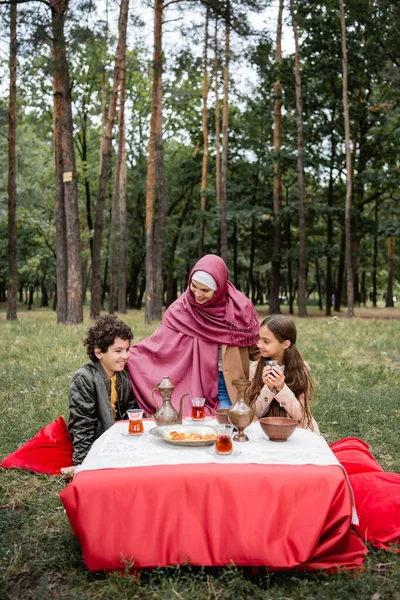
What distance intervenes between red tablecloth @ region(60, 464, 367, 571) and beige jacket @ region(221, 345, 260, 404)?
6.39 feet

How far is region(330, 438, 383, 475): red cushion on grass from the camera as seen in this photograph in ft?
13.3

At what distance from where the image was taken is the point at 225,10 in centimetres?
952

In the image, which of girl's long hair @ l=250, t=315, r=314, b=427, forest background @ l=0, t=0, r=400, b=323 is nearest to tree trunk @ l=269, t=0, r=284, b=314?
forest background @ l=0, t=0, r=400, b=323

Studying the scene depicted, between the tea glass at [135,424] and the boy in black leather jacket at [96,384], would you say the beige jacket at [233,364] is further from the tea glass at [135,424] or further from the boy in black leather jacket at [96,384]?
the tea glass at [135,424]

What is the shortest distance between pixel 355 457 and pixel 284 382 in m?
0.98

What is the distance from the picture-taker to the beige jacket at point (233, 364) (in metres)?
4.75

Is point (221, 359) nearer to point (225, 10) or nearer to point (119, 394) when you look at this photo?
point (119, 394)

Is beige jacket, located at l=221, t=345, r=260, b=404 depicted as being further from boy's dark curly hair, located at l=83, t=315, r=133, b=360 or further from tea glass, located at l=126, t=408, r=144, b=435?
tea glass, located at l=126, t=408, r=144, b=435

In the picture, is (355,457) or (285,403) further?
(355,457)

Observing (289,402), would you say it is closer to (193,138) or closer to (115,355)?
(115,355)

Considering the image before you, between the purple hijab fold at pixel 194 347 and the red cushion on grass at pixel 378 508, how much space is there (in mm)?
1474

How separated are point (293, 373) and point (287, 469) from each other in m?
1.14

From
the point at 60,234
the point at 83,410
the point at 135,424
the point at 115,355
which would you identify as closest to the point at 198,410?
the point at 135,424

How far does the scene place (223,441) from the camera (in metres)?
2.94
